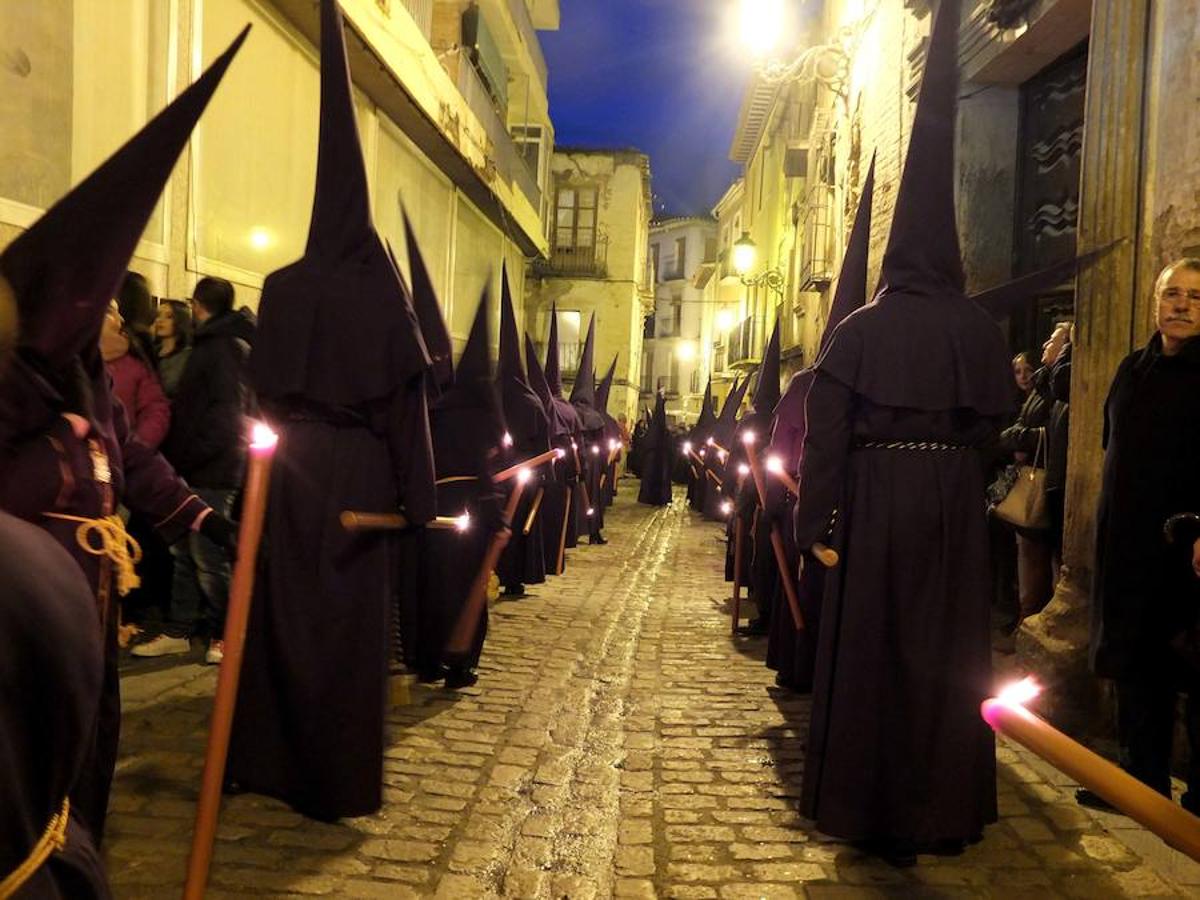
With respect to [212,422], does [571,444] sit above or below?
below

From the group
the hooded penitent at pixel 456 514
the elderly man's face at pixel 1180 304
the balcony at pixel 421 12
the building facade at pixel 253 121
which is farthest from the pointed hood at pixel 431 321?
the balcony at pixel 421 12

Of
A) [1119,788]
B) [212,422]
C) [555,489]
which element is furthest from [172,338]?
[1119,788]

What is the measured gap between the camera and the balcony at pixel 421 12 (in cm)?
1280

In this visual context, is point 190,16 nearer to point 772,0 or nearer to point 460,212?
point 772,0

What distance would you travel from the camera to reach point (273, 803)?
13.3 ft

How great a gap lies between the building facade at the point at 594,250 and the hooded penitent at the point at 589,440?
23.3 metres

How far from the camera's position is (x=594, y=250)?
125 feet

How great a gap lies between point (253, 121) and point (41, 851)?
9.19 m

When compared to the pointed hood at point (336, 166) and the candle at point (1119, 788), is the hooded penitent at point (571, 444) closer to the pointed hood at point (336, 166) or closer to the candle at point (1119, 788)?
the pointed hood at point (336, 166)

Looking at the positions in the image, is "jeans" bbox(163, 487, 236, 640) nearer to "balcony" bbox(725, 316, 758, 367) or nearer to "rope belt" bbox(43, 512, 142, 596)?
"rope belt" bbox(43, 512, 142, 596)

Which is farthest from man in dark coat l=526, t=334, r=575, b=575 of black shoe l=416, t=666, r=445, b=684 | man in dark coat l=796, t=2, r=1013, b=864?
man in dark coat l=796, t=2, r=1013, b=864

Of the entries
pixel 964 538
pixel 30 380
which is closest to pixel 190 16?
pixel 30 380

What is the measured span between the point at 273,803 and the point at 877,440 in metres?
2.91

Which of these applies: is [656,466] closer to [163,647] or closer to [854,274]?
[163,647]
